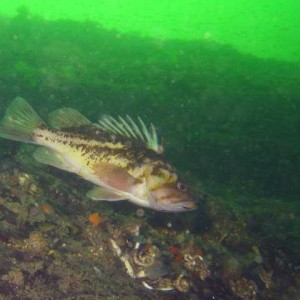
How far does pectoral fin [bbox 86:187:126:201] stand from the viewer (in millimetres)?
3557

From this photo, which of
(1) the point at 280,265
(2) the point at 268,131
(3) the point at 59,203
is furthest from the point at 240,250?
(2) the point at 268,131

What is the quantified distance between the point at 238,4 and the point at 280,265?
130 meters

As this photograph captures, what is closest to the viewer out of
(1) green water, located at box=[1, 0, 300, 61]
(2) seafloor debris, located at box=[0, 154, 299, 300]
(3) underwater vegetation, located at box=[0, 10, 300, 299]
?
(2) seafloor debris, located at box=[0, 154, 299, 300]

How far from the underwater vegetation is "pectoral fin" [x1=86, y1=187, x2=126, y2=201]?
66cm

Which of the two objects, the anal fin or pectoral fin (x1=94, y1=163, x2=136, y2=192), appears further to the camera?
the anal fin

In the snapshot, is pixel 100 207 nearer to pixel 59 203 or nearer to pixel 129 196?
pixel 59 203

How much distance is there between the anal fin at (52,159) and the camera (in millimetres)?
3908

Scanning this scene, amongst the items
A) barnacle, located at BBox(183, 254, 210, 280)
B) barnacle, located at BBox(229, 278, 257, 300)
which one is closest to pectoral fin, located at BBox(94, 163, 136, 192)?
barnacle, located at BBox(183, 254, 210, 280)

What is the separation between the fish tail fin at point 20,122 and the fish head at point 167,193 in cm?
172

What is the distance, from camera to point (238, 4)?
117 meters

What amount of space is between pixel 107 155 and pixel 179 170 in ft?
16.6

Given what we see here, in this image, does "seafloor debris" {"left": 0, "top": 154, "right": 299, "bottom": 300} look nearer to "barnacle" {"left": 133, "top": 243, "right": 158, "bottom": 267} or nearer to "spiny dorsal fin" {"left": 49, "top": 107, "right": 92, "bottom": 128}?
"barnacle" {"left": 133, "top": 243, "right": 158, "bottom": 267}

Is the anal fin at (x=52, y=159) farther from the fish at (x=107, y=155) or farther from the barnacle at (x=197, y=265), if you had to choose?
the barnacle at (x=197, y=265)

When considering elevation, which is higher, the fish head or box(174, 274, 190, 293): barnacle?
the fish head
